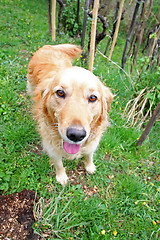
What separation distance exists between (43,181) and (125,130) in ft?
5.26

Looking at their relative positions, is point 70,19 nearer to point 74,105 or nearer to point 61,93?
point 61,93

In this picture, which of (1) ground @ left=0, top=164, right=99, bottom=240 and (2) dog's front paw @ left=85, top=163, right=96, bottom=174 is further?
(2) dog's front paw @ left=85, top=163, right=96, bottom=174

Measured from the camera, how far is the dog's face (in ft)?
4.12

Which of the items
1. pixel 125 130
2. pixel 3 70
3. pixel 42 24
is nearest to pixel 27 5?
pixel 42 24

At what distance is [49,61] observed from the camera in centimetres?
252

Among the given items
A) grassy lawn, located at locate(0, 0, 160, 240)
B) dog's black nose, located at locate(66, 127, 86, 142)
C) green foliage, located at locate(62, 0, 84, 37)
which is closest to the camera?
dog's black nose, located at locate(66, 127, 86, 142)

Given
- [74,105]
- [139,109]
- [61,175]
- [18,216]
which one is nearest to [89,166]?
[61,175]

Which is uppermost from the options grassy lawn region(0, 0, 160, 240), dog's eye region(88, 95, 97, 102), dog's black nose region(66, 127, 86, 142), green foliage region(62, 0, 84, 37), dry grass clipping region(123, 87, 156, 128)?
green foliage region(62, 0, 84, 37)

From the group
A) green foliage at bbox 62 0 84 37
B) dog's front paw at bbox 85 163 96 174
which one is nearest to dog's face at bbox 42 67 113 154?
dog's front paw at bbox 85 163 96 174

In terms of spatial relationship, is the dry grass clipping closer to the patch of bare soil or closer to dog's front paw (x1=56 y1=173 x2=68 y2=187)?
dog's front paw (x1=56 y1=173 x2=68 y2=187)

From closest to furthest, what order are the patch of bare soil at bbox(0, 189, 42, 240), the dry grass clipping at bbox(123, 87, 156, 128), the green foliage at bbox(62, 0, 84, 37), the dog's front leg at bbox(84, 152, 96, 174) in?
the patch of bare soil at bbox(0, 189, 42, 240), the dog's front leg at bbox(84, 152, 96, 174), the dry grass clipping at bbox(123, 87, 156, 128), the green foliage at bbox(62, 0, 84, 37)

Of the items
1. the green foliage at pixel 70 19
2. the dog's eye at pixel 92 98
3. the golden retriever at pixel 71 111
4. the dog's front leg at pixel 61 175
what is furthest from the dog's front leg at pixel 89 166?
the green foliage at pixel 70 19

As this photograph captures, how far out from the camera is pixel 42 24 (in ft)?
20.7

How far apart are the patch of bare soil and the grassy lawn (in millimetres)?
86
